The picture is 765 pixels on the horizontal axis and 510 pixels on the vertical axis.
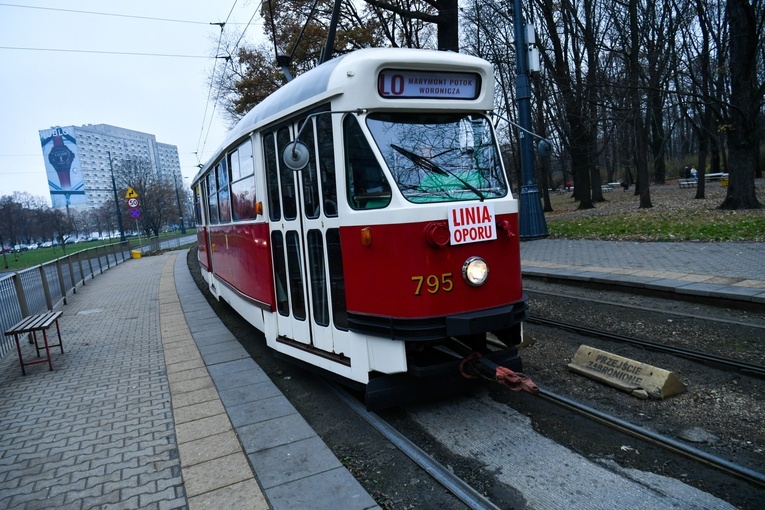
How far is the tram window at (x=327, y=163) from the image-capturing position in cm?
460

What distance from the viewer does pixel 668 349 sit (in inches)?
220

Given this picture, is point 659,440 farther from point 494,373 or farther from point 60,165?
point 60,165

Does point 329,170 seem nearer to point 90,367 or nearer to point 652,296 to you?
point 90,367

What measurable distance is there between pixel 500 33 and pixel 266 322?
77.7 ft

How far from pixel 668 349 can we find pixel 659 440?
2219mm

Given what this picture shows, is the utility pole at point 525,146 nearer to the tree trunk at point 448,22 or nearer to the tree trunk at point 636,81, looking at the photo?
the tree trunk at point 448,22

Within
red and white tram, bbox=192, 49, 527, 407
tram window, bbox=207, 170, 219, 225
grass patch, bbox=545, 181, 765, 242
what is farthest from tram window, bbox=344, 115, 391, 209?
grass patch, bbox=545, 181, 765, 242

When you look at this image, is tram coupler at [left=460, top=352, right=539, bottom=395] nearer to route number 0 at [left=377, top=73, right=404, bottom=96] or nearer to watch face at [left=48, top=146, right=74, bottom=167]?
route number 0 at [left=377, top=73, right=404, bottom=96]

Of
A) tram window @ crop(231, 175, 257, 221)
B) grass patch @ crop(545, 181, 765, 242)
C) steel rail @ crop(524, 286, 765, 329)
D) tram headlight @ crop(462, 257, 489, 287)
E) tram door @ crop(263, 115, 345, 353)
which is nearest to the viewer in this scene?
tram headlight @ crop(462, 257, 489, 287)

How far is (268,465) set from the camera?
388 cm

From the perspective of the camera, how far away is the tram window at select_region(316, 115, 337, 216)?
15.1ft

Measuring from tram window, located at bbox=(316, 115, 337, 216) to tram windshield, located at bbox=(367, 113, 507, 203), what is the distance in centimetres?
49

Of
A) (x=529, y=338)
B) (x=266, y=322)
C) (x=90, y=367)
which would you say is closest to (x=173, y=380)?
(x=266, y=322)

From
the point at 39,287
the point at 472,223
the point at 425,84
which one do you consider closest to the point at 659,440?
the point at 472,223
